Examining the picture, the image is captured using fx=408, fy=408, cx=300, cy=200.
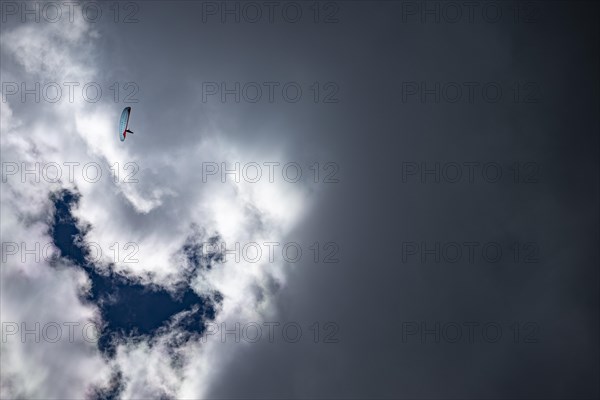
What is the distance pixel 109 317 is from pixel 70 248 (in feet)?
90.2

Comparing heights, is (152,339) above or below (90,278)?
below

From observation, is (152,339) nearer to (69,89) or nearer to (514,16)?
(69,89)

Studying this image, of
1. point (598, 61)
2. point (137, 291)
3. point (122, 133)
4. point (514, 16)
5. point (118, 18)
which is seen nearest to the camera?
point (122, 133)

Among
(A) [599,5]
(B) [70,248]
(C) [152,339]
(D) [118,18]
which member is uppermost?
(A) [599,5]

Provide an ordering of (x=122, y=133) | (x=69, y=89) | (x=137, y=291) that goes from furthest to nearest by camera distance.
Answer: (x=137, y=291) < (x=69, y=89) < (x=122, y=133)

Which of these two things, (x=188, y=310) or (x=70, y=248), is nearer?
(x=70, y=248)

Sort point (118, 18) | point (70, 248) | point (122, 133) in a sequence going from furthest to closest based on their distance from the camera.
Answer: point (70, 248)
point (118, 18)
point (122, 133)

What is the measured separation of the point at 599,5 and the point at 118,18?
220542mm

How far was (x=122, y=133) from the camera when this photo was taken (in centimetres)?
6581

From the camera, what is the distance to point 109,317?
466 feet

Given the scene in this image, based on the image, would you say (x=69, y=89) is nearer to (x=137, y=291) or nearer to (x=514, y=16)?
(x=137, y=291)

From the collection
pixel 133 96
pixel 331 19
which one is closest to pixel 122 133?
pixel 331 19

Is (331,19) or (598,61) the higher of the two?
(598,61)

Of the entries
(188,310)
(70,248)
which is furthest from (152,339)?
(70,248)
